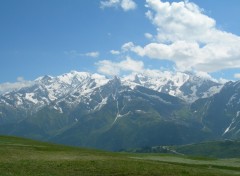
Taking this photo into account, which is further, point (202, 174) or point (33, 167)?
point (202, 174)

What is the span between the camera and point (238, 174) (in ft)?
230

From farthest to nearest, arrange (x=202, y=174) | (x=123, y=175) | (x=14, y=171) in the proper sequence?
1. (x=202, y=174)
2. (x=123, y=175)
3. (x=14, y=171)

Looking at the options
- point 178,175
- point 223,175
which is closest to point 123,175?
point 178,175

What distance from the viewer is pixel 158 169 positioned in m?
64.6

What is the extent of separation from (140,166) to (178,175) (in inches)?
355

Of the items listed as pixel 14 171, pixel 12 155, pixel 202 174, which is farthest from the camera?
pixel 12 155

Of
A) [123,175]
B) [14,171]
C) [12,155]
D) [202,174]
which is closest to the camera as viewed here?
[14,171]

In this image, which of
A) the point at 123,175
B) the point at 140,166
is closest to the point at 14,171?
the point at 123,175

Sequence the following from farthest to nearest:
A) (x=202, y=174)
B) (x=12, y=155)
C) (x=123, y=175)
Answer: (x=12, y=155) → (x=202, y=174) → (x=123, y=175)

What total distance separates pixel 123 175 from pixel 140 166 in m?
10.0

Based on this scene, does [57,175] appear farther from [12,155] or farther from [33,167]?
[12,155]

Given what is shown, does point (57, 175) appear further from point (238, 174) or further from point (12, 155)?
point (238, 174)

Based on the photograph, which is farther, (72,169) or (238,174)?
(238,174)

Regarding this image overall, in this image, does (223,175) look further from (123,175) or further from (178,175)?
(123,175)
